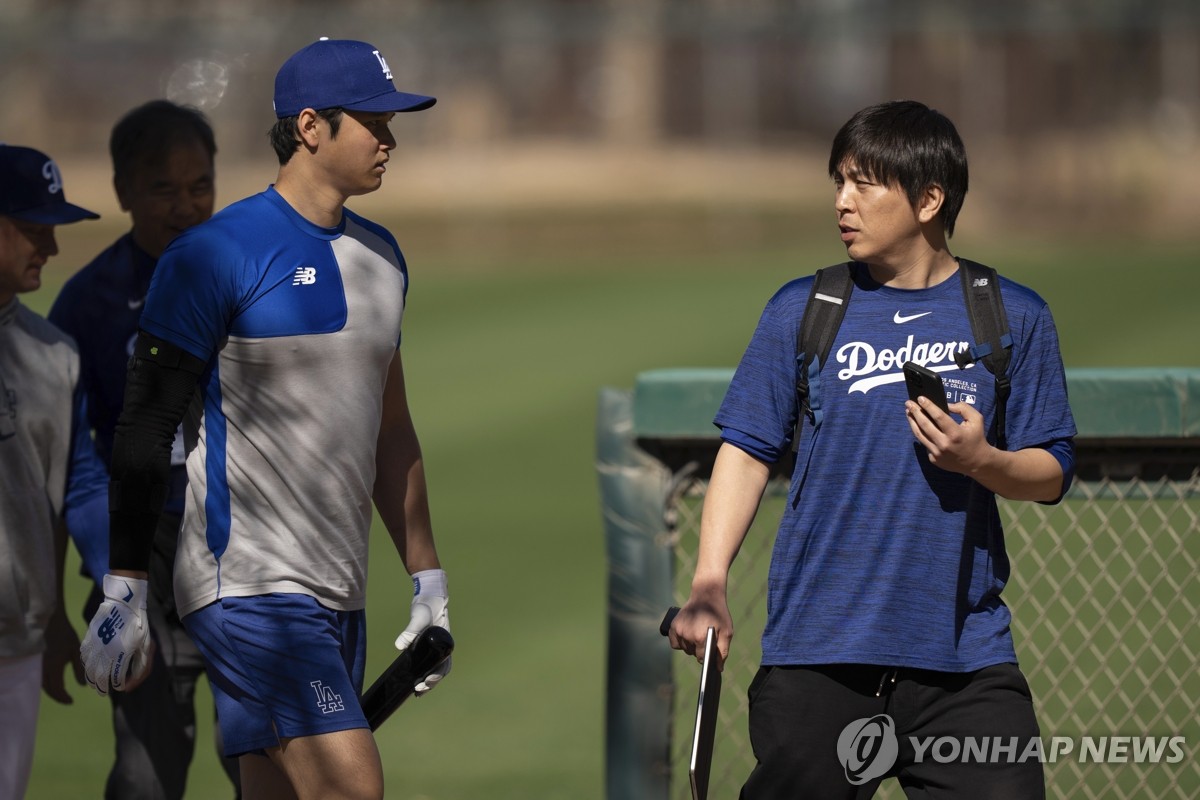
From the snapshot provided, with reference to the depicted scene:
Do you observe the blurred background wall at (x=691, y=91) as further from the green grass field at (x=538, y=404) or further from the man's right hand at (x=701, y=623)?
the man's right hand at (x=701, y=623)

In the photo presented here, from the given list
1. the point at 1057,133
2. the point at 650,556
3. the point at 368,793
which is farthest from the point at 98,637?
the point at 1057,133

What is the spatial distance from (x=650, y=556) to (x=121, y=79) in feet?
87.6

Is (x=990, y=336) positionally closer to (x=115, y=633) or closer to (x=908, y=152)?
(x=908, y=152)

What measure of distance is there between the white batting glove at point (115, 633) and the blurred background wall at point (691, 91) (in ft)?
78.2

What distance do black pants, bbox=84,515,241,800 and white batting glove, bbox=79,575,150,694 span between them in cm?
108

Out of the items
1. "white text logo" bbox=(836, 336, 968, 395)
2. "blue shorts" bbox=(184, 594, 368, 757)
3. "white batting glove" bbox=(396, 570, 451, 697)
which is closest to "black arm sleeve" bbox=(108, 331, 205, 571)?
"blue shorts" bbox=(184, 594, 368, 757)

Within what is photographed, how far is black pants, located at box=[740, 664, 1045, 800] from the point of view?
346 cm

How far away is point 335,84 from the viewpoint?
150 inches

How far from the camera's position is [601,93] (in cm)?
3041

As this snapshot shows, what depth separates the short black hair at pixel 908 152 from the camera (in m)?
3.55

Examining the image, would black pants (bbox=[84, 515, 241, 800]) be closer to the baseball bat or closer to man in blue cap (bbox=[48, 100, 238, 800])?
man in blue cap (bbox=[48, 100, 238, 800])

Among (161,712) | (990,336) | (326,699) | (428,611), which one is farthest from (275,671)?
(990,336)

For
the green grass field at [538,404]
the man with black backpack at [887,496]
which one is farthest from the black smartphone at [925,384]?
the green grass field at [538,404]

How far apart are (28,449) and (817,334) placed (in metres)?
2.10
